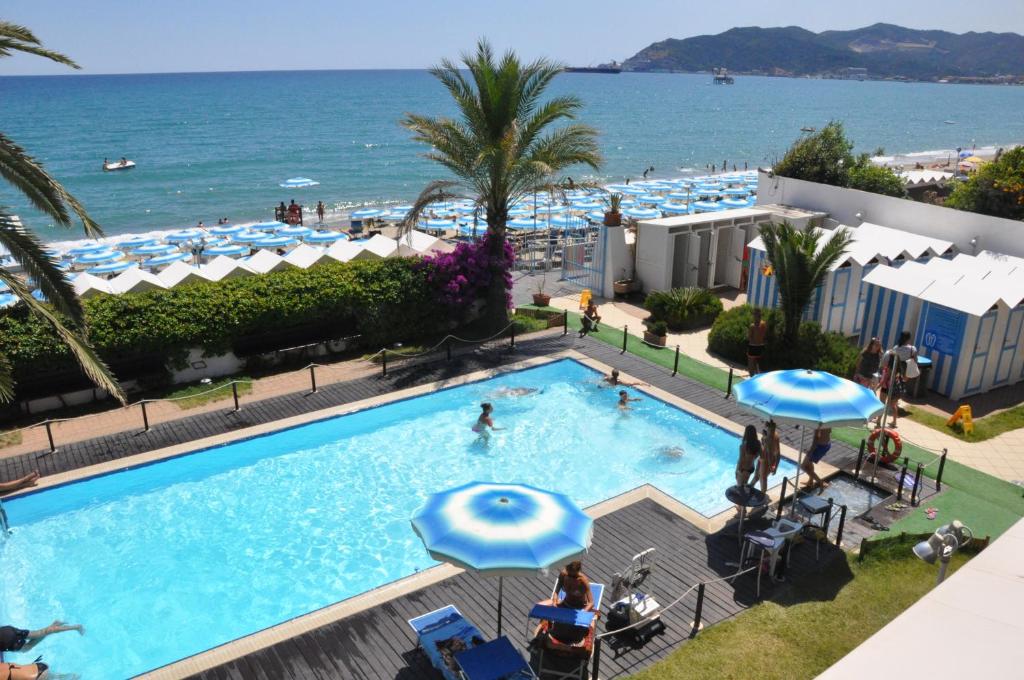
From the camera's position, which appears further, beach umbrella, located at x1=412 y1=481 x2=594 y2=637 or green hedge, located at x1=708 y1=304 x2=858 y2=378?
green hedge, located at x1=708 y1=304 x2=858 y2=378

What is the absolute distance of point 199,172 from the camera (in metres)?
73.5

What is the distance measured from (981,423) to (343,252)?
17.0 metres

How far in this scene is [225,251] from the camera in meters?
31.8

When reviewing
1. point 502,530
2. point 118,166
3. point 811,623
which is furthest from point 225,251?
point 118,166

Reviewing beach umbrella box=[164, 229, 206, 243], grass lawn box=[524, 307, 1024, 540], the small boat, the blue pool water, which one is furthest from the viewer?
the small boat

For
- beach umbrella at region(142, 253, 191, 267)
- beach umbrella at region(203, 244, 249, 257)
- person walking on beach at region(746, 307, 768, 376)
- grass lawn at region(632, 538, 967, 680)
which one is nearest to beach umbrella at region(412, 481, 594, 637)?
grass lawn at region(632, 538, 967, 680)

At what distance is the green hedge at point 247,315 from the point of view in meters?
14.8

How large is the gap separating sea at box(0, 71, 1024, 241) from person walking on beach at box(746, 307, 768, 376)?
6103mm

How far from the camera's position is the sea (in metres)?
61.7

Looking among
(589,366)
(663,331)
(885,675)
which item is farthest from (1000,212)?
(885,675)

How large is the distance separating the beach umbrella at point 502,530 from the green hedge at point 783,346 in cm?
1043

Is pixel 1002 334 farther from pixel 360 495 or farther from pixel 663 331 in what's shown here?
pixel 360 495

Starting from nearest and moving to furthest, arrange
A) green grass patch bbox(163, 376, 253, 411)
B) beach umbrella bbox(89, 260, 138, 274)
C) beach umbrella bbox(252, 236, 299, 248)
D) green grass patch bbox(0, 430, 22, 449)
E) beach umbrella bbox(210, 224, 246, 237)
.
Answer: green grass patch bbox(0, 430, 22, 449), green grass patch bbox(163, 376, 253, 411), beach umbrella bbox(89, 260, 138, 274), beach umbrella bbox(252, 236, 299, 248), beach umbrella bbox(210, 224, 246, 237)

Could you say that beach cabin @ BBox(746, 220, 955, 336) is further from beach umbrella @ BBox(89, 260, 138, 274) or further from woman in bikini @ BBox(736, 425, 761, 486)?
beach umbrella @ BBox(89, 260, 138, 274)
